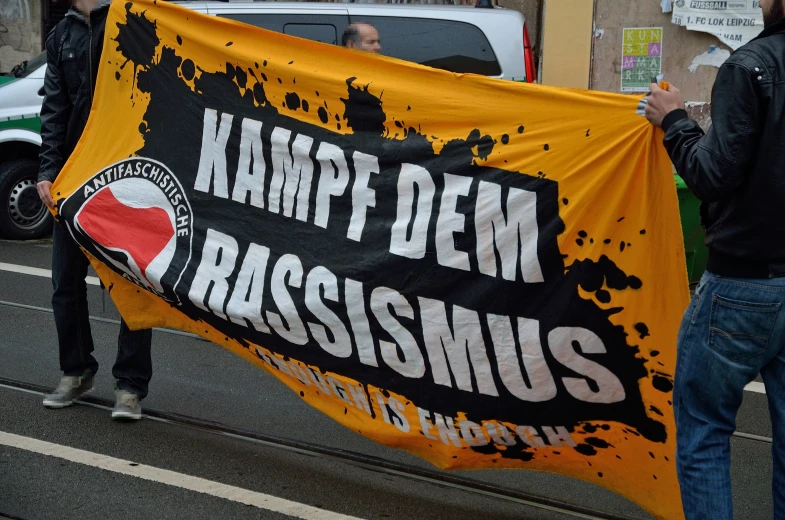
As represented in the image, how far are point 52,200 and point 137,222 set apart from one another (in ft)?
1.69

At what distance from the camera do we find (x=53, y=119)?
15.5ft

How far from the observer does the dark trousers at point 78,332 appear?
467cm

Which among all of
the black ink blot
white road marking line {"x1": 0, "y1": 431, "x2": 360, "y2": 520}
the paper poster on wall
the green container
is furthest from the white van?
the black ink blot

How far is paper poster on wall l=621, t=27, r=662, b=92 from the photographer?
12.4 m

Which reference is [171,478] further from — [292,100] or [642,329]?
[642,329]

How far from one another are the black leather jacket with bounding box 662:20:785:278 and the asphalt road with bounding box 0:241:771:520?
4.99 feet

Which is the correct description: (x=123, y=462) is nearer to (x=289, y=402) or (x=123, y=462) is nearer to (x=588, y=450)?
(x=289, y=402)

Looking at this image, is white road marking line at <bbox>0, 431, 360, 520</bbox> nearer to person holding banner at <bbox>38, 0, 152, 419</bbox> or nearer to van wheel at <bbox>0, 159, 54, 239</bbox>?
person holding banner at <bbox>38, 0, 152, 419</bbox>

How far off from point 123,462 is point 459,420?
155cm

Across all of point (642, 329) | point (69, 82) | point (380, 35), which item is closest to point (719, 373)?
point (642, 329)

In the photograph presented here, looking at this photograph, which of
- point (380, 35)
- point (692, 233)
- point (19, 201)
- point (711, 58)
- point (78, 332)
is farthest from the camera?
point (711, 58)

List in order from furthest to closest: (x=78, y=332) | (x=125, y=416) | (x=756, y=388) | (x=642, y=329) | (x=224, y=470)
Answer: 1. (x=756, y=388)
2. (x=78, y=332)
3. (x=125, y=416)
4. (x=224, y=470)
5. (x=642, y=329)

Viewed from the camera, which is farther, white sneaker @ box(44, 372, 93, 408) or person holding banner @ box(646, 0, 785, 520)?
white sneaker @ box(44, 372, 93, 408)

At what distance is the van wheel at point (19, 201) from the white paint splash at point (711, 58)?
7.83 metres
